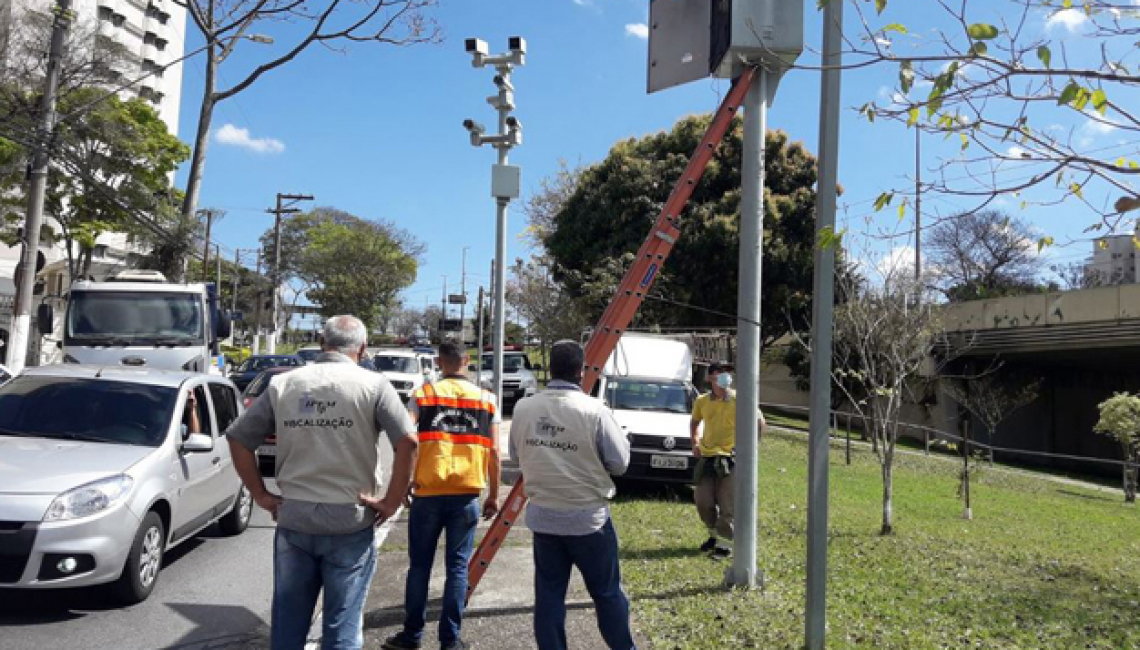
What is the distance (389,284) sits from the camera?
6369cm

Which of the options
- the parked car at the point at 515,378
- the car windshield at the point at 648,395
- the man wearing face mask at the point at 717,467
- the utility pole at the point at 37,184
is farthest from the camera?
the parked car at the point at 515,378

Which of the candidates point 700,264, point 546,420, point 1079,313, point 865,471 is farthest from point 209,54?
point 1079,313

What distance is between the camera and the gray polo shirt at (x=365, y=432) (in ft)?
12.0

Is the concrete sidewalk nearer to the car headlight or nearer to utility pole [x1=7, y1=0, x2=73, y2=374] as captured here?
the car headlight

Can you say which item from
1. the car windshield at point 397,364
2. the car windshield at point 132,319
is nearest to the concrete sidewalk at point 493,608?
the car windshield at point 132,319

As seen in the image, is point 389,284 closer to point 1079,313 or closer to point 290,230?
point 290,230

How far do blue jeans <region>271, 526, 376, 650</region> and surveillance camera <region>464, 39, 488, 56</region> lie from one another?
9.48 meters

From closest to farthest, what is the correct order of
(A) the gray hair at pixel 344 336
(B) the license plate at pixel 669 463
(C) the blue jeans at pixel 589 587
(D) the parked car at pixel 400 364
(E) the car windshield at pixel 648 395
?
(A) the gray hair at pixel 344 336 < (C) the blue jeans at pixel 589 587 < (B) the license plate at pixel 669 463 < (E) the car windshield at pixel 648 395 < (D) the parked car at pixel 400 364

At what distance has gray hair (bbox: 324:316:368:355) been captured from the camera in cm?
393

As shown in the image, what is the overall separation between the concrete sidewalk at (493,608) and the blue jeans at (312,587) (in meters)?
1.55

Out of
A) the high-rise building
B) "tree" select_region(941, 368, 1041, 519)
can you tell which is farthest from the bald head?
the high-rise building

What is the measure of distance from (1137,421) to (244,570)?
1644 centimetres

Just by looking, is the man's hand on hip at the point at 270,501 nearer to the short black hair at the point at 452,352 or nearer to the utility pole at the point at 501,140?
the short black hair at the point at 452,352

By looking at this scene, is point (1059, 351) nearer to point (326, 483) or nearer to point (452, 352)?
point (452, 352)
